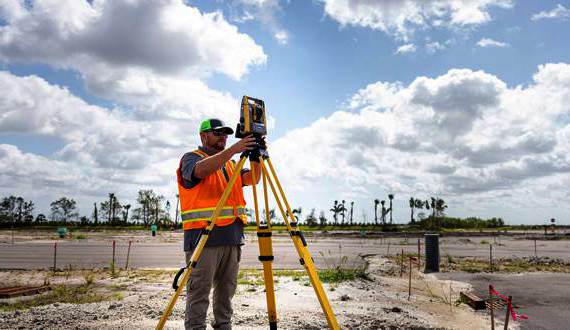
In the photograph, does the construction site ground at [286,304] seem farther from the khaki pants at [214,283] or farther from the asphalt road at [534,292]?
the khaki pants at [214,283]

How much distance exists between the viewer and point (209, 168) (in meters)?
3.01

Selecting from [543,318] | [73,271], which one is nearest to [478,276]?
[543,318]

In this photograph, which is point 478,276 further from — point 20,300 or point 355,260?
point 20,300

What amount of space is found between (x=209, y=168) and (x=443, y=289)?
25.2 feet

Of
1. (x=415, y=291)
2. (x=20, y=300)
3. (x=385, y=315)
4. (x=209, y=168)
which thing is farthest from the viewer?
(x=415, y=291)

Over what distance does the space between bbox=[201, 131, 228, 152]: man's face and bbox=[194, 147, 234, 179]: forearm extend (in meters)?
0.46

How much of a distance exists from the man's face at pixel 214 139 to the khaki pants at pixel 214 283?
879mm

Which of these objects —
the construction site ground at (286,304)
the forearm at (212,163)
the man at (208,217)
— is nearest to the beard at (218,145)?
the man at (208,217)

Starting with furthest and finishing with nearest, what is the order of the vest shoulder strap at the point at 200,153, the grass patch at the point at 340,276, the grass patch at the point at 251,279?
the grass patch at the point at 340,276 → the grass patch at the point at 251,279 → the vest shoulder strap at the point at 200,153

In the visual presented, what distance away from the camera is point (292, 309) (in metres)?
5.88

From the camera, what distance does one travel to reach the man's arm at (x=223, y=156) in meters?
2.92

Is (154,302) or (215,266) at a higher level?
(215,266)

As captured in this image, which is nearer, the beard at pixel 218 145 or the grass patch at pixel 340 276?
the beard at pixel 218 145

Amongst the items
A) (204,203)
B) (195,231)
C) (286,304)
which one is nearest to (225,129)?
(204,203)
